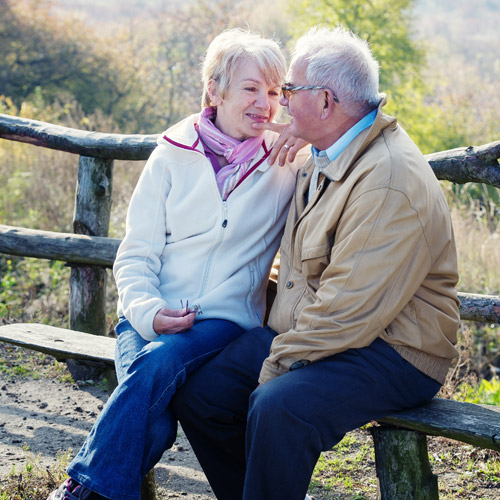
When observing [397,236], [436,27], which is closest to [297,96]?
[397,236]

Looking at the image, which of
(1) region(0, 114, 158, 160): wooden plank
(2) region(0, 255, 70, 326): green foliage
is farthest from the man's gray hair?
(2) region(0, 255, 70, 326): green foliage

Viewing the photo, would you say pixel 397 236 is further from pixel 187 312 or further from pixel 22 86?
pixel 22 86

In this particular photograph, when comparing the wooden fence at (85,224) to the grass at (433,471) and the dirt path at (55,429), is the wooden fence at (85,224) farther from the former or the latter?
the grass at (433,471)

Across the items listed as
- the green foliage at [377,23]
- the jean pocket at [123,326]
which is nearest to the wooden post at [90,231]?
the jean pocket at [123,326]

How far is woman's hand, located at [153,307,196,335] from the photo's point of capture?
2.55m

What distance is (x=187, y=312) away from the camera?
2.61m

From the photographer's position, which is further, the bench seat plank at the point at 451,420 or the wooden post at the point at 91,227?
the wooden post at the point at 91,227

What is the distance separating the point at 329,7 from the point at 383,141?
978 centimetres

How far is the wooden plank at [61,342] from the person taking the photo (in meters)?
2.98

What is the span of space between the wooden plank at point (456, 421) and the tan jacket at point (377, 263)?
124mm

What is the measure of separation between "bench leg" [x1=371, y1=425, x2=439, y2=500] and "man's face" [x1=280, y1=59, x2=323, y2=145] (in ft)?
3.47

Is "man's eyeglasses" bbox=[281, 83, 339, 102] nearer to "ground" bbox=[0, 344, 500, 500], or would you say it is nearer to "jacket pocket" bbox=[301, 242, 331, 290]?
"jacket pocket" bbox=[301, 242, 331, 290]

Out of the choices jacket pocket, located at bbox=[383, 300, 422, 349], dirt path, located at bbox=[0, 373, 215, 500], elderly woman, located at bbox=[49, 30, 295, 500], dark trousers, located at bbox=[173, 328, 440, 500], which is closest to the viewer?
dark trousers, located at bbox=[173, 328, 440, 500]

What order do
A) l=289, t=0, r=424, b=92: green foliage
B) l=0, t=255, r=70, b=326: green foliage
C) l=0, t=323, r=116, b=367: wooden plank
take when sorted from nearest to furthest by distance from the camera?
l=0, t=323, r=116, b=367: wooden plank → l=0, t=255, r=70, b=326: green foliage → l=289, t=0, r=424, b=92: green foliage
